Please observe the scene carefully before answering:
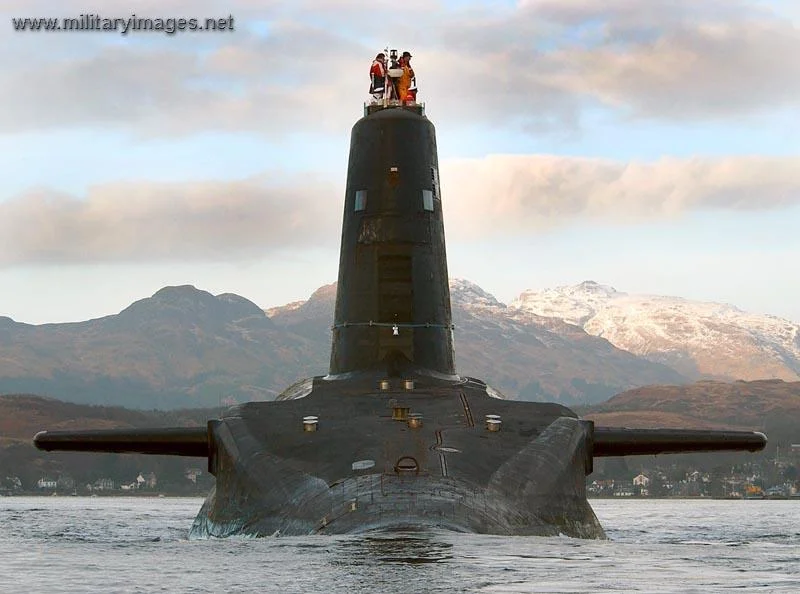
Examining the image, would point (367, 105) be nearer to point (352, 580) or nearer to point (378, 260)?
point (378, 260)

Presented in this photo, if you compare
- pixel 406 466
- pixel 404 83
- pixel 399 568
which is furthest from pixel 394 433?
pixel 404 83

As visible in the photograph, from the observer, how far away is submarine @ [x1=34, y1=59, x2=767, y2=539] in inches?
1355

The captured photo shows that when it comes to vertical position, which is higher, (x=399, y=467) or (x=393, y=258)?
(x=393, y=258)

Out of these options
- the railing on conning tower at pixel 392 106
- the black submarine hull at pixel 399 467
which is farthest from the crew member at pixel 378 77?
the black submarine hull at pixel 399 467

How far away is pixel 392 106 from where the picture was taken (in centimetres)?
5153

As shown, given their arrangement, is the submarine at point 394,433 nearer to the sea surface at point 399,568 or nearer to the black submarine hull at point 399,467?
the black submarine hull at point 399,467

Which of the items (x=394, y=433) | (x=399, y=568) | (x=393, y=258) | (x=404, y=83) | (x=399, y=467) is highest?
(x=404, y=83)

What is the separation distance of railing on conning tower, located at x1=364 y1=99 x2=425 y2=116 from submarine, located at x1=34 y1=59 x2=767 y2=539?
8 centimetres

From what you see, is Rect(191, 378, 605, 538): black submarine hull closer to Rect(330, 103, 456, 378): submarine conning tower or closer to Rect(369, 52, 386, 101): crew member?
Rect(330, 103, 456, 378): submarine conning tower

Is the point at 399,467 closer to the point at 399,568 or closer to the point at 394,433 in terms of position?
the point at 394,433

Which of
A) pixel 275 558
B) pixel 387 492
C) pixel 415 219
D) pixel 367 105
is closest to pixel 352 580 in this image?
pixel 275 558

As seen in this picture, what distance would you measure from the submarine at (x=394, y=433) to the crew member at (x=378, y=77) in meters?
0.57

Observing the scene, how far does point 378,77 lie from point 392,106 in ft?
4.71

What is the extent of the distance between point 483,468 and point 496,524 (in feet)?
12.1
